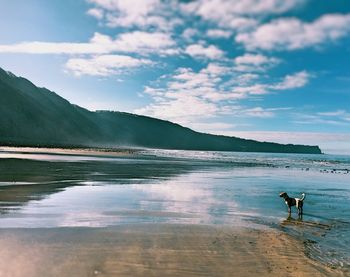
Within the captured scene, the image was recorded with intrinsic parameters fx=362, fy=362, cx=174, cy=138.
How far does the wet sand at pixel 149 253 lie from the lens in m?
7.70

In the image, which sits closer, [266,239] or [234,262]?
[234,262]

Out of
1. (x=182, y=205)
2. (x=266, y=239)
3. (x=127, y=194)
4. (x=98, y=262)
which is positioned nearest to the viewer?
(x=98, y=262)

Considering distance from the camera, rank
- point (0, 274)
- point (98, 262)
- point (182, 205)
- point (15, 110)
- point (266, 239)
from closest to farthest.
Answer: point (0, 274) → point (98, 262) → point (266, 239) → point (182, 205) → point (15, 110)

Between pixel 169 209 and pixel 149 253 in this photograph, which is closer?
pixel 149 253

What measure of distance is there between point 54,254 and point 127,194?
35.1 feet

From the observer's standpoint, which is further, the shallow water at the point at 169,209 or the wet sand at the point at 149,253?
the shallow water at the point at 169,209

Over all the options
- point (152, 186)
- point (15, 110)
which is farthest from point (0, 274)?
point (15, 110)

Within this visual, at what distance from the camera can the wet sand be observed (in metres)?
7.70

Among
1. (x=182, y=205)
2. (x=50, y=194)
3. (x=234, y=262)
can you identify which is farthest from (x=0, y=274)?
(x=50, y=194)

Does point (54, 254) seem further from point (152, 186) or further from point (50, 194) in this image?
point (152, 186)

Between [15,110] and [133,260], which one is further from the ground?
[15,110]

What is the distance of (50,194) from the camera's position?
17.8m

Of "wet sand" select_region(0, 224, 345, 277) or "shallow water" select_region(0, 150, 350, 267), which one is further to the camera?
"shallow water" select_region(0, 150, 350, 267)

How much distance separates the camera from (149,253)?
8812 millimetres
